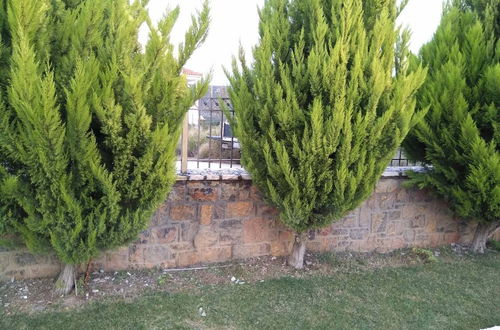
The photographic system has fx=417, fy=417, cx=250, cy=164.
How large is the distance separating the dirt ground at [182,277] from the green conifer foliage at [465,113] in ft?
2.83

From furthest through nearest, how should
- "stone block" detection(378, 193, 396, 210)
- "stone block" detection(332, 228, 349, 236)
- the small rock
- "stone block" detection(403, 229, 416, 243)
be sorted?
"stone block" detection(403, 229, 416, 243) < "stone block" detection(378, 193, 396, 210) < "stone block" detection(332, 228, 349, 236) < the small rock

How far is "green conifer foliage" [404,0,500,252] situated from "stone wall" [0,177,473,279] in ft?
1.46

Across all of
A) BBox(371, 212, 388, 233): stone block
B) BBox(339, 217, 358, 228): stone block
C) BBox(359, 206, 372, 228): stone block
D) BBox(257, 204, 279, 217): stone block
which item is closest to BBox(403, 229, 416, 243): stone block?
BBox(371, 212, 388, 233): stone block

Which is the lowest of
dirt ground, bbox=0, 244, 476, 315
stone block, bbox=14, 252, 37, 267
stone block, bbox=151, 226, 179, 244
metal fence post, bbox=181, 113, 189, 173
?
dirt ground, bbox=0, 244, 476, 315

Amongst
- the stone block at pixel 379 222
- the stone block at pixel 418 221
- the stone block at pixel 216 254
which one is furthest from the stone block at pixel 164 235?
the stone block at pixel 418 221

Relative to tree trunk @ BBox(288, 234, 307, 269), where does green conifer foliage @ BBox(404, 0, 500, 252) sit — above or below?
above

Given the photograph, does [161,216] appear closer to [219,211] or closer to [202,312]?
[219,211]

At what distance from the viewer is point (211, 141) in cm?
530

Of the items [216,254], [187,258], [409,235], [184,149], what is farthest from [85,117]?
[409,235]

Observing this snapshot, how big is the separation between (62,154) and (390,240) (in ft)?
12.6

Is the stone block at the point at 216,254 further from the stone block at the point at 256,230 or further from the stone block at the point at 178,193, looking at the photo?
the stone block at the point at 178,193

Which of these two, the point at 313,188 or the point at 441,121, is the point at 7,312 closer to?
the point at 313,188

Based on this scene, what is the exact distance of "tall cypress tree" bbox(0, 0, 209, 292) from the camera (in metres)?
2.63

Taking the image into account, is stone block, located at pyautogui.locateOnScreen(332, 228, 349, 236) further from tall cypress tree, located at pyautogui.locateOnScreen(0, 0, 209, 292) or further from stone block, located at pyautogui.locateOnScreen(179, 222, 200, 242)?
tall cypress tree, located at pyautogui.locateOnScreen(0, 0, 209, 292)
